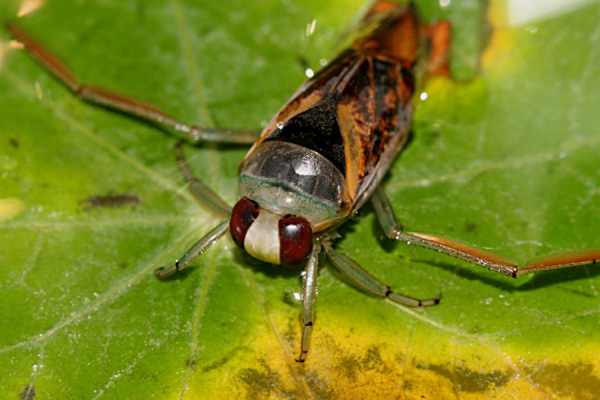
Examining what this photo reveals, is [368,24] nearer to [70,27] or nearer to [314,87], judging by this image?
[314,87]

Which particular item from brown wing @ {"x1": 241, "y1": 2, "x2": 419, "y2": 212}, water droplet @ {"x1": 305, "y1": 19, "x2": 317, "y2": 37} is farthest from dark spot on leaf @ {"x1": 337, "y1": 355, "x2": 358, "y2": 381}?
water droplet @ {"x1": 305, "y1": 19, "x2": 317, "y2": 37}

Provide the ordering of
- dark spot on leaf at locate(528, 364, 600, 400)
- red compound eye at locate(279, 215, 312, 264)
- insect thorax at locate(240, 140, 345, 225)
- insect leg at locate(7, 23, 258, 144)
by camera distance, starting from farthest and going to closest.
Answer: insect leg at locate(7, 23, 258, 144) → insect thorax at locate(240, 140, 345, 225) → red compound eye at locate(279, 215, 312, 264) → dark spot on leaf at locate(528, 364, 600, 400)

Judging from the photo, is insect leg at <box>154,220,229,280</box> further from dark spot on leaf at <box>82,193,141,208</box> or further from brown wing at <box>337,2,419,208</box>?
brown wing at <box>337,2,419,208</box>

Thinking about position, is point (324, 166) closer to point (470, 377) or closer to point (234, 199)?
point (234, 199)

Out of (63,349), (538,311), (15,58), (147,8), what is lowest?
(63,349)

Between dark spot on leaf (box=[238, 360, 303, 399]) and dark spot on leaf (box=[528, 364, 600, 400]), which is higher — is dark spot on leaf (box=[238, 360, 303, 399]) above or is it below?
below

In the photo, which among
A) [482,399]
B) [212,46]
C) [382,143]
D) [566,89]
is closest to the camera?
[482,399]

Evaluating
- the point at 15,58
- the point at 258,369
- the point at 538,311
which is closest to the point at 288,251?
the point at 258,369
